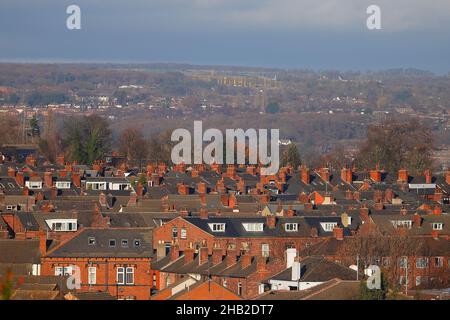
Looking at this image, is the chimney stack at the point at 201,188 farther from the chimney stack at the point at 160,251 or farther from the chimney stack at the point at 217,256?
the chimney stack at the point at 217,256

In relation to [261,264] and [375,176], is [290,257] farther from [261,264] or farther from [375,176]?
[375,176]

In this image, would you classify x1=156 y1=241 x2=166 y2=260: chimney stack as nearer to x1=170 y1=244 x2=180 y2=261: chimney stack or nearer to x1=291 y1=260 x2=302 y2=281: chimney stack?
x1=170 y1=244 x2=180 y2=261: chimney stack

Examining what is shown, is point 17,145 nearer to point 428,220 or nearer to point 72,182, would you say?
point 72,182

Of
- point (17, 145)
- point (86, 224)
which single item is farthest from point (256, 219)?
point (17, 145)

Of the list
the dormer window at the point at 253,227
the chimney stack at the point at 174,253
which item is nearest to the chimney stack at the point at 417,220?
the dormer window at the point at 253,227

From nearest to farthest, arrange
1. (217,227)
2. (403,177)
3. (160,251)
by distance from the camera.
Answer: (160,251)
(217,227)
(403,177)

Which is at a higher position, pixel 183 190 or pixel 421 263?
pixel 421 263

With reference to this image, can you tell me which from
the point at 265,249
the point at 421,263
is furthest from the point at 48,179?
the point at 421,263
